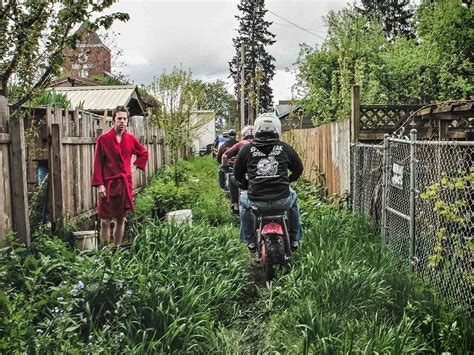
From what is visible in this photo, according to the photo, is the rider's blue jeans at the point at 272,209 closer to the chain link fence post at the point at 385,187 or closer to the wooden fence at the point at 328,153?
the chain link fence post at the point at 385,187

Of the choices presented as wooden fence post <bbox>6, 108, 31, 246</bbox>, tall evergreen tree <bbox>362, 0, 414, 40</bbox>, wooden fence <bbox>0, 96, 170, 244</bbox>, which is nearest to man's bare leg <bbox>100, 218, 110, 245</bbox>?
wooden fence <bbox>0, 96, 170, 244</bbox>

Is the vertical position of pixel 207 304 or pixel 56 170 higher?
pixel 56 170

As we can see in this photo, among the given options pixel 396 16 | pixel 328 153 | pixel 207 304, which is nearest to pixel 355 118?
pixel 328 153

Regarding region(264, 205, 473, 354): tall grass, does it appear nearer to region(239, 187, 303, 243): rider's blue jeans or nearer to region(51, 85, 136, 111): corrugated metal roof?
region(239, 187, 303, 243): rider's blue jeans

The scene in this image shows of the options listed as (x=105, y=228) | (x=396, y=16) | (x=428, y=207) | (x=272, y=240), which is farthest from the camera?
(x=396, y=16)

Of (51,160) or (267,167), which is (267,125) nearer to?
(267,167)

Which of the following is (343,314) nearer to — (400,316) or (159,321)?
(400,316)

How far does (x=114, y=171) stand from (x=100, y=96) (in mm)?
13107

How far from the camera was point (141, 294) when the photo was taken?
3.69 metres

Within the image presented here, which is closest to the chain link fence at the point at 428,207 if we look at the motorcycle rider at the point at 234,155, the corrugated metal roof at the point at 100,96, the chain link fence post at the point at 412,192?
the chain link fence post at the point at 412,192

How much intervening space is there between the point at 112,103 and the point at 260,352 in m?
14.7

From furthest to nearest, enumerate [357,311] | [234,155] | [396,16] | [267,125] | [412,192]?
1. [396,16]
2. [234,155]
3. [267,125]
4. [412,192]
5. [357,311]

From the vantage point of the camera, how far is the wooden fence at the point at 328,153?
350 inches

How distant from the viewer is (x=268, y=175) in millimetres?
5105
